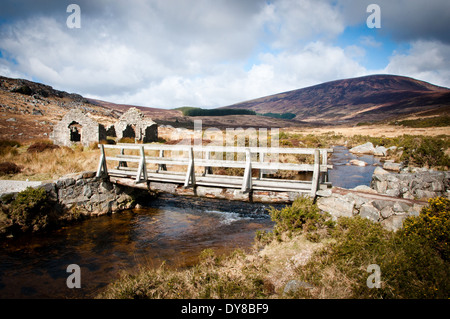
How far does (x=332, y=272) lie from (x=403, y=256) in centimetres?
137

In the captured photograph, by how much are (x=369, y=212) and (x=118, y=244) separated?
28.0 ft

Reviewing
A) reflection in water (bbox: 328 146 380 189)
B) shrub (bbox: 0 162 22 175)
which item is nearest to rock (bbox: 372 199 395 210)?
reflection in water (bbox: 328 146 380 189)

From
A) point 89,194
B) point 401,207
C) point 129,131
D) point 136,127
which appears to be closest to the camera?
point 401,207

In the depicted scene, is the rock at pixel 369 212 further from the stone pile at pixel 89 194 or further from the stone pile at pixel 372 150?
the stone pile at pixel 372 150

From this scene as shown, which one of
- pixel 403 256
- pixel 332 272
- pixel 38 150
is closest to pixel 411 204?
pixel 403 256

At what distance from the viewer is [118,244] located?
8430 millimetres

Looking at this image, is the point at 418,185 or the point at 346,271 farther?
the point at 418,185

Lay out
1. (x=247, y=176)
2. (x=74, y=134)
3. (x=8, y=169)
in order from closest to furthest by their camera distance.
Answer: (x=247, y=176) → (x=8, y=169) → (x=74, y=134)

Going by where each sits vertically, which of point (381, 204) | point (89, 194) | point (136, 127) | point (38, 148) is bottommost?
point (89, 194)

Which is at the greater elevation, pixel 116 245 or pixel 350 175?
pixel 350 175

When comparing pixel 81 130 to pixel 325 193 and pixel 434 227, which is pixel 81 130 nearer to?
pixel 325 193

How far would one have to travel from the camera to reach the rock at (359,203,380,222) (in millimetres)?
6535

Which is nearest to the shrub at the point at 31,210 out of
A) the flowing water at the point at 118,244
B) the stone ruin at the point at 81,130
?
the flowing water at the point at 118,244

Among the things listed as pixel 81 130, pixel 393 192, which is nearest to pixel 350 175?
pixel 393 192
